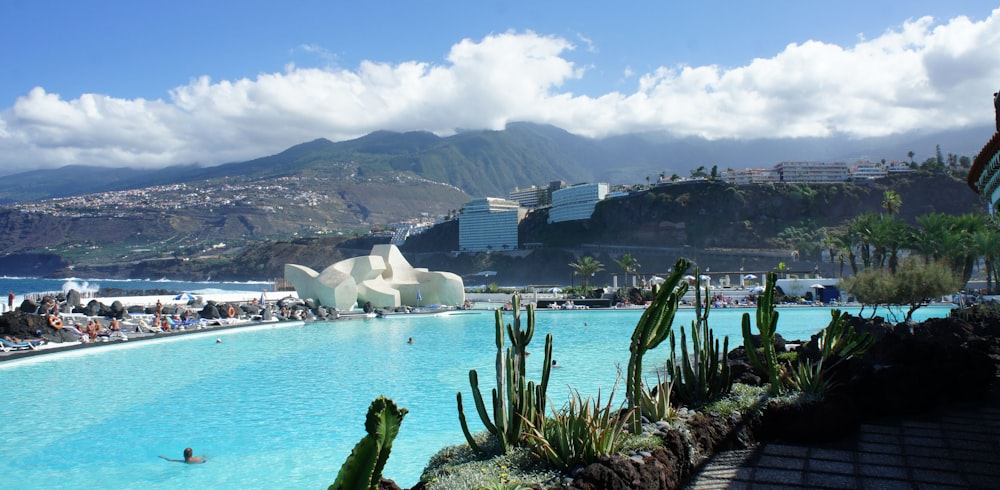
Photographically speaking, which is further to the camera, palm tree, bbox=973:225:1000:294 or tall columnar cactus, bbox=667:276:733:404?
palm tree, bbox=973:225:1000:294

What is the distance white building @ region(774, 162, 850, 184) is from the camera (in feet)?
335

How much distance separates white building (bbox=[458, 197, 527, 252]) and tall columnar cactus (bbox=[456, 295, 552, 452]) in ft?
341

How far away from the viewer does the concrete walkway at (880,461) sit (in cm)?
476

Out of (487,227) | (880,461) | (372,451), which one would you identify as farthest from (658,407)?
(487,227)

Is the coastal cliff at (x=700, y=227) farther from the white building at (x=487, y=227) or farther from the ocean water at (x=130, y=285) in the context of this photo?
the ocean water at (x=130, y=285)

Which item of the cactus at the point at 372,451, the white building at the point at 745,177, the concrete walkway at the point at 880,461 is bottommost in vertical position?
the concrete walkway at the point at 880,461

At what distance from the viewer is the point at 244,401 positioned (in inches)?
470

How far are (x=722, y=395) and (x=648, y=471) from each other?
9.21 ft

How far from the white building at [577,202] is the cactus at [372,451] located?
10480 centimetres

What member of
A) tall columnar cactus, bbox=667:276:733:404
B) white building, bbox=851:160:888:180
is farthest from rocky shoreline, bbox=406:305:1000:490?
white building, bbox=851:160:888:180

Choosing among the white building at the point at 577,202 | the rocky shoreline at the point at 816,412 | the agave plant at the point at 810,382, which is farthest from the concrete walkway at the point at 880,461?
the white building at the point at 577,202

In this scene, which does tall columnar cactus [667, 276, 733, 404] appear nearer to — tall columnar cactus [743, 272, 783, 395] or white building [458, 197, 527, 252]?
tall columnar cactus [743, 272, 783, 395]

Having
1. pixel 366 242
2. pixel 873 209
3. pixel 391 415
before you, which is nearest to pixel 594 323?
pixel 391 415

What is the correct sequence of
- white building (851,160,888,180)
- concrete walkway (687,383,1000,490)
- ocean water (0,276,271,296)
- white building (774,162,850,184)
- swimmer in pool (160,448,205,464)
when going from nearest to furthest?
1. concrete walkway (687,383,1000,490)
2. swimmer in pool (160,448,205,464)
3. ocean water (0,276,271,296)
4. white building (851,160,888,180)
5. white building (774,162,850,184)
